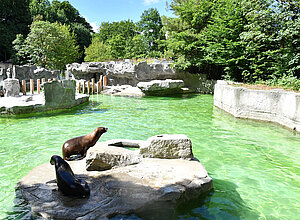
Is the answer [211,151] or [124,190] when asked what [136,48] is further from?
[124,190]

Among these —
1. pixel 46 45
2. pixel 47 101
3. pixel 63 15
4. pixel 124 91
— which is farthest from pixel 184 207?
pixel 63 15

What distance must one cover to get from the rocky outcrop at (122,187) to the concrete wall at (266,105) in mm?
5658

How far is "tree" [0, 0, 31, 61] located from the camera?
3400 centimetres

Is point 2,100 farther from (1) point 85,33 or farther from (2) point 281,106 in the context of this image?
(1) point 85,33

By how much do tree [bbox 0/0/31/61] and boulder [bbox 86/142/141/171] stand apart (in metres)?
36.9

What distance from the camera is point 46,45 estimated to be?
99.3 feet

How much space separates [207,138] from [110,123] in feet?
13.2

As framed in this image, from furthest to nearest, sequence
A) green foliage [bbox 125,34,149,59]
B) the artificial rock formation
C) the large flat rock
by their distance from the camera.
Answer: green foliage [bbox 125,34,149,59] → the artificial rock formation → the large flat rock

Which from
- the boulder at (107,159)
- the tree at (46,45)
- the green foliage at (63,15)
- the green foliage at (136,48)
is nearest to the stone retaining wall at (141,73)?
the tree at (46,45)

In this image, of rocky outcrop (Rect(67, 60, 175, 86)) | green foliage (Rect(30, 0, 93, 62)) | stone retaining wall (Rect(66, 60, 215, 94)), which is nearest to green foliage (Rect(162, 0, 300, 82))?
stone retaining wall (Rect(66, 60, 215, 94))

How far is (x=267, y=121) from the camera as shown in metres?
9.62

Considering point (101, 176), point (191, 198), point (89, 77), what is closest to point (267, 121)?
point (191, 198)

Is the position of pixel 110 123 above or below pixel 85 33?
below

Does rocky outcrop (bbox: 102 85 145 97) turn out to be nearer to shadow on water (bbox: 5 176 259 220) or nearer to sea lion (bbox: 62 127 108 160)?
sea lion (bbox: 62 127 108 160)
